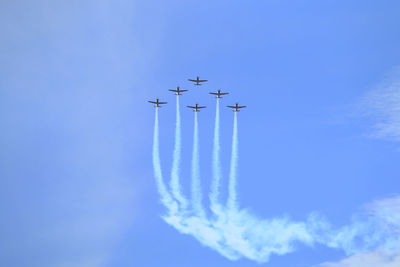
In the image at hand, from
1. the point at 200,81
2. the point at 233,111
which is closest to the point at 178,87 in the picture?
the point at 200,81

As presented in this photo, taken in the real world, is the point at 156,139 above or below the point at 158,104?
below

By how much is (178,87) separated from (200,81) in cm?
561

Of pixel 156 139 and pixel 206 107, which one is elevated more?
pixel 206 107

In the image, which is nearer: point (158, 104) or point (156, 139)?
point (156, 139)

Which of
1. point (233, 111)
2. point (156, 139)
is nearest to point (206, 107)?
point (233, 111)

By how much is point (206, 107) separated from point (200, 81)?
6.69m

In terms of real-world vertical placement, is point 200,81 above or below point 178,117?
above

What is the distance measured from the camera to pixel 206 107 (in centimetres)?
11944

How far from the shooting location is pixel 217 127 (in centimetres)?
11388

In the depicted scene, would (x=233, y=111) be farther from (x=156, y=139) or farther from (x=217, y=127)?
(x=156, y=139)

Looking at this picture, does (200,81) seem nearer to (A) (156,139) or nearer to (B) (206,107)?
(B) (206,107)

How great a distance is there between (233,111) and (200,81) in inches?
413

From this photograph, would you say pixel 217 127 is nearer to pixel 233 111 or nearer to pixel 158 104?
pixel 233 111

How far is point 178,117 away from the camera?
115 metres
